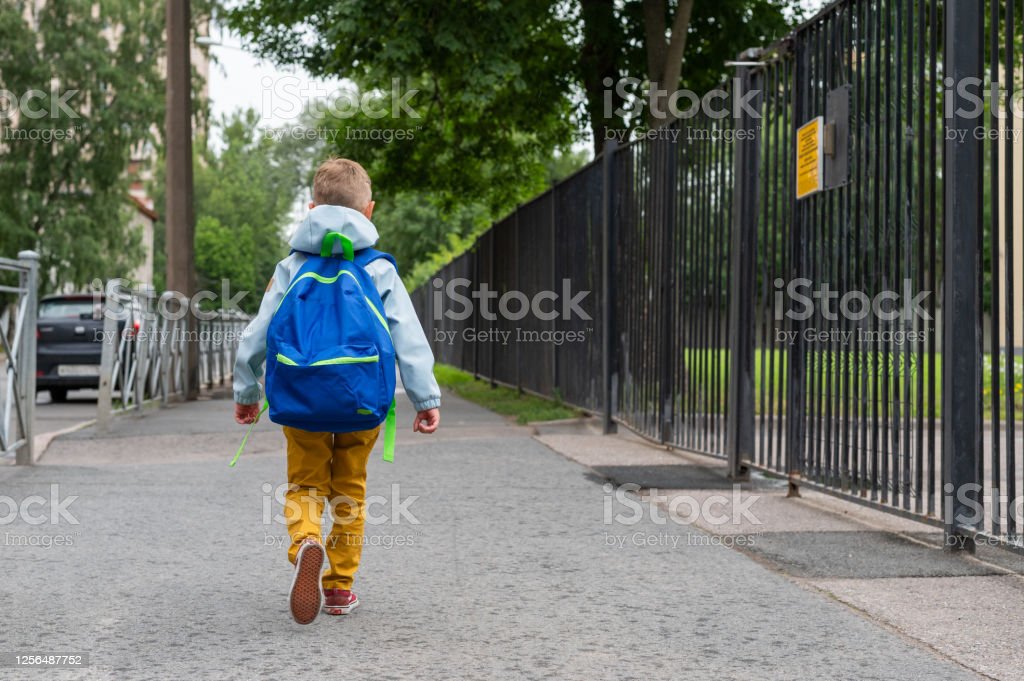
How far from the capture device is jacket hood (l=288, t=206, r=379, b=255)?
14.4 ft

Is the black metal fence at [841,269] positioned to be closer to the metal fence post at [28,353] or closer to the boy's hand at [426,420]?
the boy's hand at [426,420]

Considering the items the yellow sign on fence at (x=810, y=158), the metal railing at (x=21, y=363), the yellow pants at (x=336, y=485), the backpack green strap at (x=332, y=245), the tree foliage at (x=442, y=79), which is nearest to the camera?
the backpack green strap at (x=332, y=245)

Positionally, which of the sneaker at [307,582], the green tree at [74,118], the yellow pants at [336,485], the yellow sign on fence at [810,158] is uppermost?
the green tree at [74,118]

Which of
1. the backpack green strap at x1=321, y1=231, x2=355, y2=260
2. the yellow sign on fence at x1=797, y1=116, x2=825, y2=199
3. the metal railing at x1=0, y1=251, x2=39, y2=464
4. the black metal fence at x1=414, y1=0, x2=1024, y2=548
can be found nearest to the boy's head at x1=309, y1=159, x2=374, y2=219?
the backpack green strap at x1=321, y1=231, x2=355, y2=260

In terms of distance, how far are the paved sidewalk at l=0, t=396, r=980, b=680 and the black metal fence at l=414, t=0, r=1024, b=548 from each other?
3.32ft

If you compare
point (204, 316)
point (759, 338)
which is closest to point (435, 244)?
point (204, 316)

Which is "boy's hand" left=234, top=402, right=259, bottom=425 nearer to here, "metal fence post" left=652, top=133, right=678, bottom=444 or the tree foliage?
"metal fence post" left=652, top=133, right=678, bottom=444

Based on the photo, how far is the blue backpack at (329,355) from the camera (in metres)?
4.20

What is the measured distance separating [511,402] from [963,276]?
1129 centimetres

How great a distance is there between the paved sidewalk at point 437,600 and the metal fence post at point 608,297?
3624 mm

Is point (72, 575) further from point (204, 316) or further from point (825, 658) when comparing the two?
point (204, 316)

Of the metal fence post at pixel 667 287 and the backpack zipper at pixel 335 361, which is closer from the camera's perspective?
the backpack zipper at pixel 335 361

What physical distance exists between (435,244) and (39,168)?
23837 millimetres

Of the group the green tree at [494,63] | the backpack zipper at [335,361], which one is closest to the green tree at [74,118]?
the green tree at [494,63]
